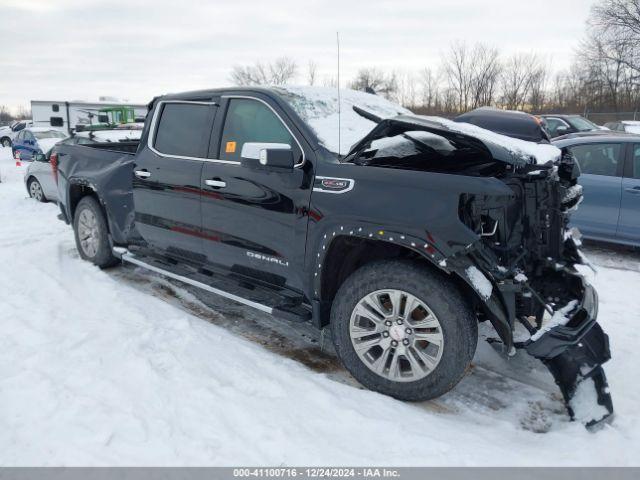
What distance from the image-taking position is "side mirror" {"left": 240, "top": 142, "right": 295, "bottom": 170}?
3359mm

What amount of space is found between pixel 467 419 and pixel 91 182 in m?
4.52

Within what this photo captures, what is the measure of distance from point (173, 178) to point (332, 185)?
1.79 metres

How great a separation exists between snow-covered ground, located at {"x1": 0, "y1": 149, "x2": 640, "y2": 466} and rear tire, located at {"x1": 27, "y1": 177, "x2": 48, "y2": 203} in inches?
271

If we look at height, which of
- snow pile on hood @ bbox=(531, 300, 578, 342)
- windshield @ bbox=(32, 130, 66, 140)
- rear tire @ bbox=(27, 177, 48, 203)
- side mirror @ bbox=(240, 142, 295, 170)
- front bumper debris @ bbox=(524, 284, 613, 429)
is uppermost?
windshield @ bbox=(32, 130, 66, 140)

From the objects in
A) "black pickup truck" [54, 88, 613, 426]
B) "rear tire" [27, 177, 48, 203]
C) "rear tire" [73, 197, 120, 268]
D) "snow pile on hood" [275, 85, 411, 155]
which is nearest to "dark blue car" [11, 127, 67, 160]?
"rear tire" [27, 177, 48, 203]

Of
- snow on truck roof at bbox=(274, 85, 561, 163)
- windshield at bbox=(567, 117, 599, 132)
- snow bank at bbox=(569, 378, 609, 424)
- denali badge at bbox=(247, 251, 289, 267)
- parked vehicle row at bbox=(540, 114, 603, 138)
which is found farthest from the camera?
windshield at bbox=(567, 117, 599, 132)

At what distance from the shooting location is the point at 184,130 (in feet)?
14.8

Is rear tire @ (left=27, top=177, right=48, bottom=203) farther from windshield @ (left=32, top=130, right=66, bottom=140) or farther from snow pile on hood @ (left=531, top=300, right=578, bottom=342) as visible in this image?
snow pile on hood @ (left=531, top=300, right=578, bottom=342)

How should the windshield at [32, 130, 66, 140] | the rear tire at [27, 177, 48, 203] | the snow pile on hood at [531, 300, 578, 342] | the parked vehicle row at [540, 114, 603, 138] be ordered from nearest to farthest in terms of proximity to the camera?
1. the snow pile on hood at [531, 300, 578, 342]
2. the rear tire at [27, 177, 48, 203]
3. the parked vehicle row at [540, 114, 603, 138]
4. the windshield at [32, 130, 66, 140]

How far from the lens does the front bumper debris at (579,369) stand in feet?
9.31

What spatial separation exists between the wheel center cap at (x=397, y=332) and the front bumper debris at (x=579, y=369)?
0.72 m

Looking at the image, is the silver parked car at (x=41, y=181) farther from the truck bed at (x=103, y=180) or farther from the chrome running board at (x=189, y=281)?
the chrome running board at (x=189, y=281)

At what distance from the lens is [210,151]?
4191 millimetres

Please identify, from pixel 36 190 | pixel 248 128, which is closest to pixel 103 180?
pixel 248 128
